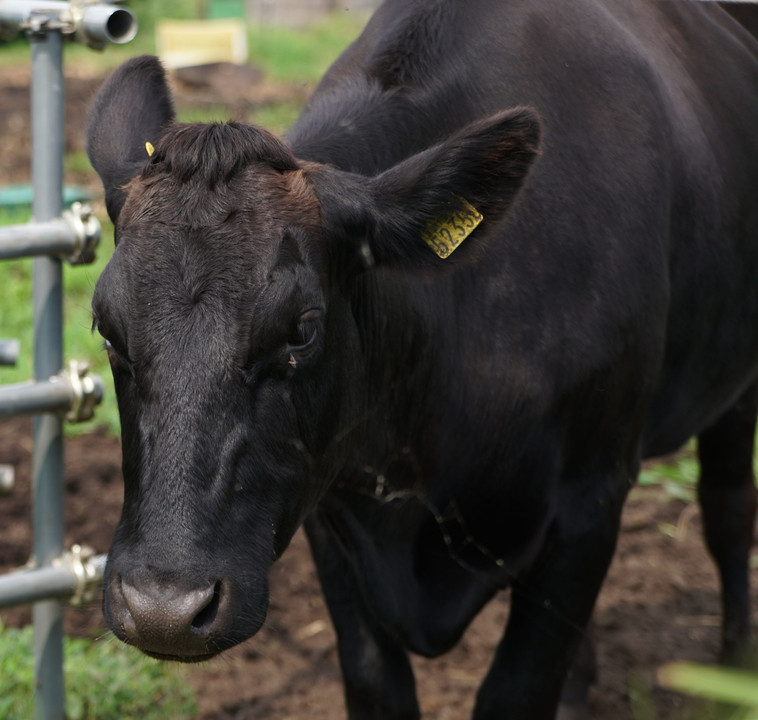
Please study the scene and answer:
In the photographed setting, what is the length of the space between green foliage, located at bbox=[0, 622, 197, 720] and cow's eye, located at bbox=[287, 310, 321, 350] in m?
1.52

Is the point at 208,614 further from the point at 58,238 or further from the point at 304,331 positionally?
the point at 58,238

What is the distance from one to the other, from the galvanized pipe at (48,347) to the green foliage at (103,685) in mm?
156

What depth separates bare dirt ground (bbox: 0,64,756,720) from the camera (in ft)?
12.0

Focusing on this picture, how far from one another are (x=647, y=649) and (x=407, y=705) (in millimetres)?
1235

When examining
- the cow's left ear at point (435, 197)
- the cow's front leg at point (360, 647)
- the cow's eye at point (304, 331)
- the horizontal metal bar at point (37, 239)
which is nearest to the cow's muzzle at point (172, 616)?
the cow's eye at point (304, 331)

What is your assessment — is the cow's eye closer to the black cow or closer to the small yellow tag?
the black cow

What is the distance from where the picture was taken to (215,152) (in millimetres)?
2266

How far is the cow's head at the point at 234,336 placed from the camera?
6.81 feet

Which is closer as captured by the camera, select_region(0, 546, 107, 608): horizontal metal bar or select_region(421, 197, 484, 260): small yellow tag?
select_region(421, 197, 484, 260): small yellow tag

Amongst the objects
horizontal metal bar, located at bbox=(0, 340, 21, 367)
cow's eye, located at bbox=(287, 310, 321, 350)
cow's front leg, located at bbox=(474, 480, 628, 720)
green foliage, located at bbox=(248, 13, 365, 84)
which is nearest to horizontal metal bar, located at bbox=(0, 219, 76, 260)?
horizontal metal bar, located at bbox=(0, 340, 21, 367)

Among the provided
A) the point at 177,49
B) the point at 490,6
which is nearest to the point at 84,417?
the point at 490,6

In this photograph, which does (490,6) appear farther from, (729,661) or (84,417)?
(729,661)

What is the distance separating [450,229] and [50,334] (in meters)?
1.25

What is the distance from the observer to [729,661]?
13.0ft
